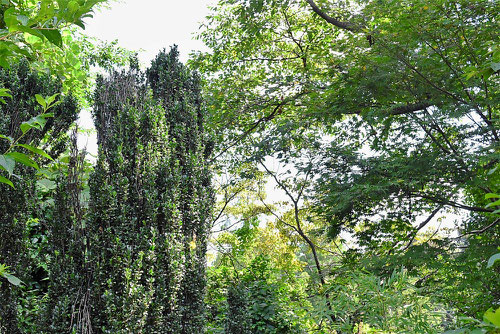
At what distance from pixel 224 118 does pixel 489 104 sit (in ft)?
17.4

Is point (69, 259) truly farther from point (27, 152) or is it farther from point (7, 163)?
point (7, 163)

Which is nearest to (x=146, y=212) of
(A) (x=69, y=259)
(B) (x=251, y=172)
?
(A) (x=69, y=259)

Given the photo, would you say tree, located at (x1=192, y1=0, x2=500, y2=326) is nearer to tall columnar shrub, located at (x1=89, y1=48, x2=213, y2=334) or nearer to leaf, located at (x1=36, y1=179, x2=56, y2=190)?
tall columnar shrub, located at (x1=89, y1=48, x2=213, y2=334)

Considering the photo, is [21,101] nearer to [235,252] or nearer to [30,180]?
[30,180]

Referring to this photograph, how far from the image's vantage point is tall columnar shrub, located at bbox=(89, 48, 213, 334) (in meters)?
3.70

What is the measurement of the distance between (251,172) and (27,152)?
186 inches

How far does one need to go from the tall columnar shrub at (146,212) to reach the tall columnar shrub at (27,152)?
916 mm

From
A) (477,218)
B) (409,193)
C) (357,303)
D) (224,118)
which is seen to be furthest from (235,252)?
(357,303)

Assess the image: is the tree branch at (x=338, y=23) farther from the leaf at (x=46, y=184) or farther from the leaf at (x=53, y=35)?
the leaf at (x=53, y=35)

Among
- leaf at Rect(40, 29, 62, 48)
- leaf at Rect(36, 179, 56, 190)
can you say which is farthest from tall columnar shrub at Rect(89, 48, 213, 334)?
leaf at Rect(40, 29, 62, 48)

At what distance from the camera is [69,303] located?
3.69 m

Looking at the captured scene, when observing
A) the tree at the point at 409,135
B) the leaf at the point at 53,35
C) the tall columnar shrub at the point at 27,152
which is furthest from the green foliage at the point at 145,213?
the leaf at the point at 53,35

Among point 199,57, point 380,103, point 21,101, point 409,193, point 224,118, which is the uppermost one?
point 199,57

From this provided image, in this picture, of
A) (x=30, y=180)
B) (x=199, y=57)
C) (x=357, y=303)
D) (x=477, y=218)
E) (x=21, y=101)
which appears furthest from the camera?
(x=199, y=57)
